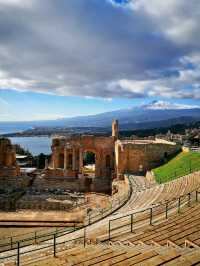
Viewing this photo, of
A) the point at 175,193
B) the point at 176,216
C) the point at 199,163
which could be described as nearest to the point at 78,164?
the point at 199,163

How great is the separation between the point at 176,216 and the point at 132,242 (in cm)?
337

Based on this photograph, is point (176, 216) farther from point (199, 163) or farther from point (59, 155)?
point (59, 155)

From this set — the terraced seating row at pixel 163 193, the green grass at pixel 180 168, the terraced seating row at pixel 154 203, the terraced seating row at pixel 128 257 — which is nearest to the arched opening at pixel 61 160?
the green grass at pixel 180 168

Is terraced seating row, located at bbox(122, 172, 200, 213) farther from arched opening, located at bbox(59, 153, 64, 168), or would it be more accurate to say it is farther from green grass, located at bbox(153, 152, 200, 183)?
arched opening, located at bbox(59, 153, 64, 168)

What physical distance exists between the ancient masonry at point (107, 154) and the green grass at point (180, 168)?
16.6 feet

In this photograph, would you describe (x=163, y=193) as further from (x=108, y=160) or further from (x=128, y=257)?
(x=108, y=160)

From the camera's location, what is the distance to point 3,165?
46.8 m

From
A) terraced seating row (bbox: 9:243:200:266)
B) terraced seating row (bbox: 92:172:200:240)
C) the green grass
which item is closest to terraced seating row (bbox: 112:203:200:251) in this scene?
terraced seating row (bbox: 92:172:200:240)

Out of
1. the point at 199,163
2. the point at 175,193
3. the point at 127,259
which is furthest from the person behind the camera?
the point at 199,163

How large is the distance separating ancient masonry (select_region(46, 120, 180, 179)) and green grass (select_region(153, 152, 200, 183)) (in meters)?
5.05

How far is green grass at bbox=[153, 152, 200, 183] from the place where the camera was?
1223 inches

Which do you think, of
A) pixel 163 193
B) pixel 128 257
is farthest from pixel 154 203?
pixel 128 257

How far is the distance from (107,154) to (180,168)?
1783 centimetres

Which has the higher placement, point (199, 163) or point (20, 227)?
point (199, 163)
